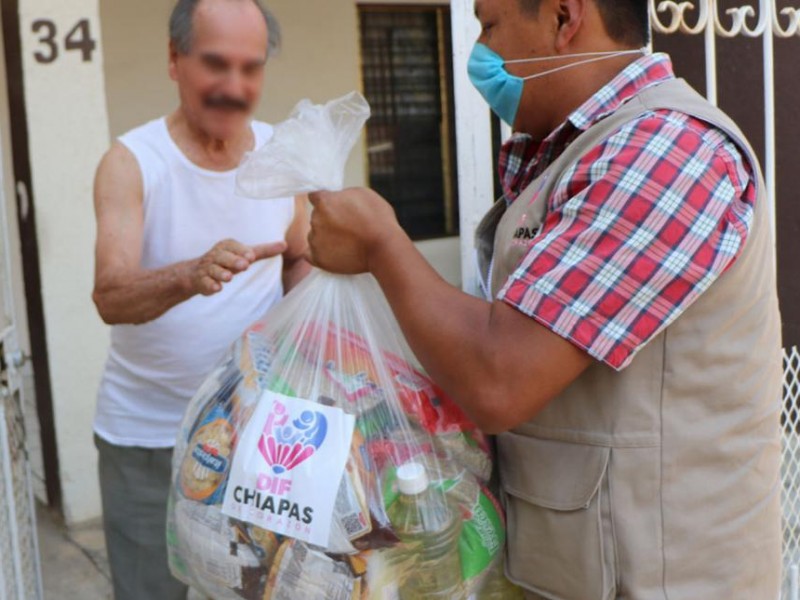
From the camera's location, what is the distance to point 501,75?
1552 millimetres

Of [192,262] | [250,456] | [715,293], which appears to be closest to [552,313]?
[715,293]

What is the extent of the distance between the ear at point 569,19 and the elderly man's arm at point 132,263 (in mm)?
679

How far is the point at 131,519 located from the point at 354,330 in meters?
1.11

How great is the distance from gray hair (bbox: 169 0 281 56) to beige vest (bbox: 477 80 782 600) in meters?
1.04

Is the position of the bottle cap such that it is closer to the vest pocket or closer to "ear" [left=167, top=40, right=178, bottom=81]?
the vest pocket

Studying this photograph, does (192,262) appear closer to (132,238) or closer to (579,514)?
(132,238)

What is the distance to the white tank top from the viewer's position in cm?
228

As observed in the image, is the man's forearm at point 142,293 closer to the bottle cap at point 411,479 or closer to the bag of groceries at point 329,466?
the bag of groceries at point 329,466

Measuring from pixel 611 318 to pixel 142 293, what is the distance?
1.09 meters

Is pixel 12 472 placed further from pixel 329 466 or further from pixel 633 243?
pixel 633 243

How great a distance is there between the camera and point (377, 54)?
23.7 feet

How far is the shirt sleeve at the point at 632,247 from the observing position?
1.31 metres

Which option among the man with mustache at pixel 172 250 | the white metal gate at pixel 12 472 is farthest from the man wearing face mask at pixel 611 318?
the white metal gate at pixel 12 472

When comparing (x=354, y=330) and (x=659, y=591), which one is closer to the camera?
(x=659, y=591)
